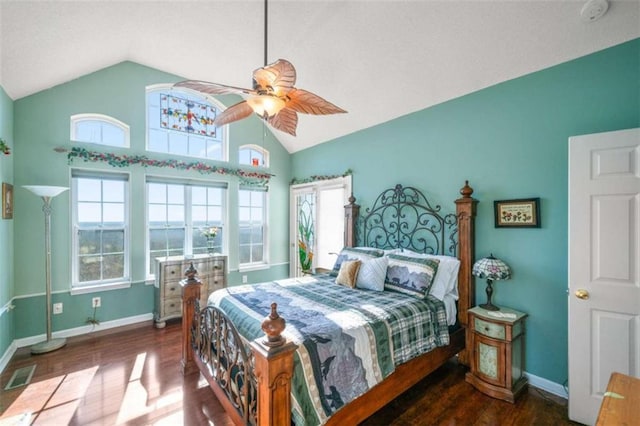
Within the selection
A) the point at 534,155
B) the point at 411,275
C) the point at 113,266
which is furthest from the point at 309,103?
the point at 113,266

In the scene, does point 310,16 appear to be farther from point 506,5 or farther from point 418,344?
point 418,344

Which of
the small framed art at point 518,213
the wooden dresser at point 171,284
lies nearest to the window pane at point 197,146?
the wooden dresser at point 171,284

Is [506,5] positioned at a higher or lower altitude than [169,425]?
higher

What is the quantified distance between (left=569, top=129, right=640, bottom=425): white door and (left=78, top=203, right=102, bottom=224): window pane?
17.0ft

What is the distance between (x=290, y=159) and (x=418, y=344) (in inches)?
166

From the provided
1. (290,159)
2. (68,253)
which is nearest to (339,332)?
(68,253)

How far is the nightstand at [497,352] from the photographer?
7.40 feet

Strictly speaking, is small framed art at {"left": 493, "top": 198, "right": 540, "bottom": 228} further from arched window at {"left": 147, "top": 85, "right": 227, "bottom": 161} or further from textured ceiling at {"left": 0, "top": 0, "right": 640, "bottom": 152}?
arched window at {"left": 147, "top": 85, "right": 227, "bottom": 161}

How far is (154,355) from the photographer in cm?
299

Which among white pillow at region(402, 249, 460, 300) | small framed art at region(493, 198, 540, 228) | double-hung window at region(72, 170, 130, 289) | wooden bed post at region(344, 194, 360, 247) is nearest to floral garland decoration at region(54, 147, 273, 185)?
double-hung window at region(72, 170, 130, 289)

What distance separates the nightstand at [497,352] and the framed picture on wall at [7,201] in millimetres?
4749

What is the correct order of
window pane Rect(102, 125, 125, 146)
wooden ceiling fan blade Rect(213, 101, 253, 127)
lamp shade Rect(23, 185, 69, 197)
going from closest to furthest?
wooden ceiling fan blade Rect(213, 101, 253, 127) → lamp shade Rect(23, 185, 69, 197) → window pane Rect(102, 125, 125, 146)

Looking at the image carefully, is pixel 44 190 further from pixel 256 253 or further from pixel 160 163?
pixel 256 253

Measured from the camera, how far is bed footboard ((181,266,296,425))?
1.35 meters
